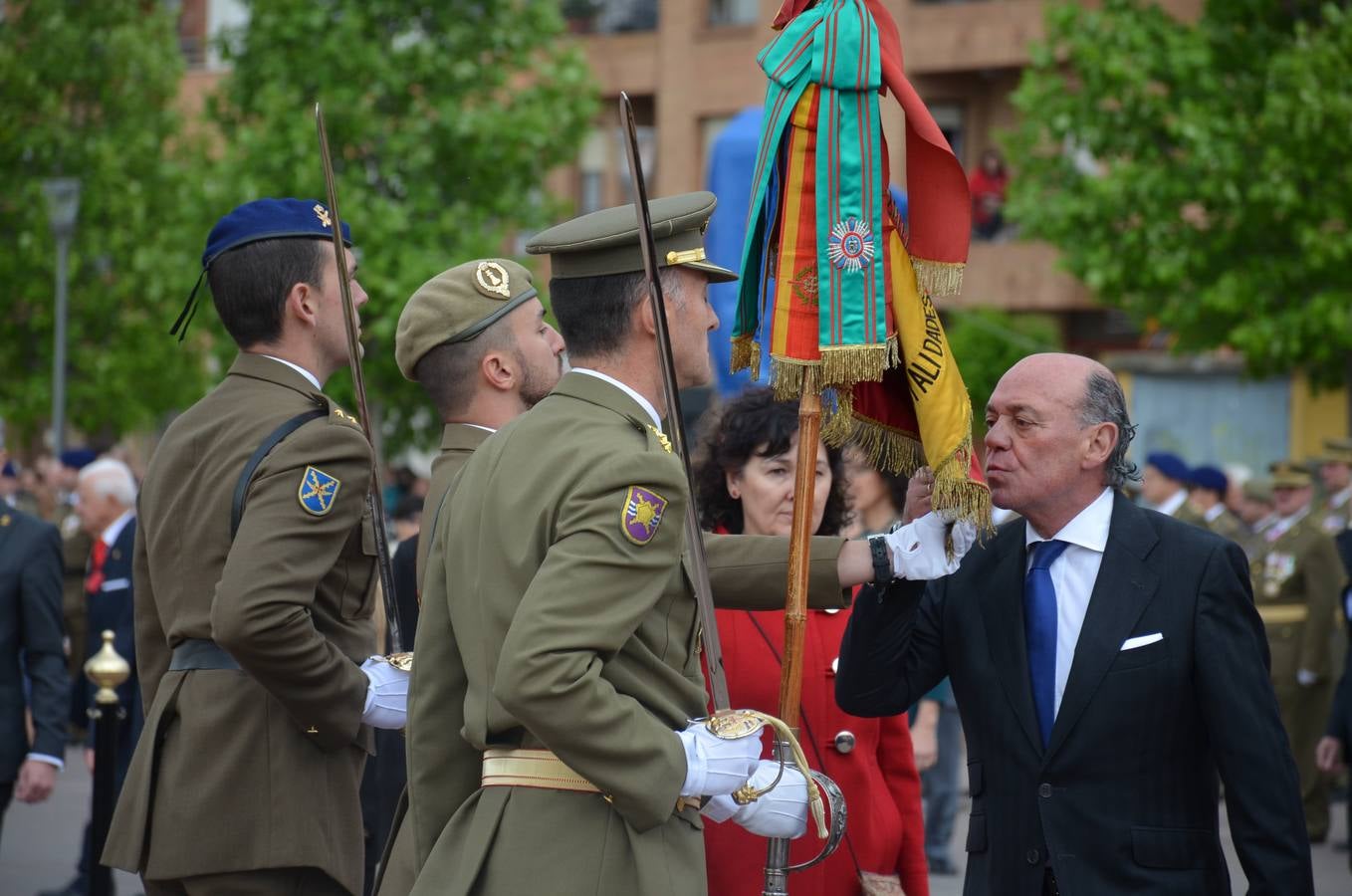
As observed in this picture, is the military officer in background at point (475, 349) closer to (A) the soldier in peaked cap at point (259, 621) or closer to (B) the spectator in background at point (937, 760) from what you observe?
(A) the soldier in peaked cap at point (259, 621)

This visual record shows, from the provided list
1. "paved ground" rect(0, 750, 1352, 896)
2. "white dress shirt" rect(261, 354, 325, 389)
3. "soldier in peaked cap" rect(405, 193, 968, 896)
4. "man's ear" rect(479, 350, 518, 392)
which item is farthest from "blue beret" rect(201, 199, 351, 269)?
"paved ground" rect(0, 750, 1352, 896)

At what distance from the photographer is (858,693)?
13.7ft

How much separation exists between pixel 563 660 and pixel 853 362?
1.12 m

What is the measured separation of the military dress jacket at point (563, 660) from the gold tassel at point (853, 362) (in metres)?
0.59

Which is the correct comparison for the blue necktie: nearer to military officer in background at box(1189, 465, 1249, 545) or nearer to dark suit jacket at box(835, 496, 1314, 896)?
dark suit jacket at box(835, 496, 1314, 896)

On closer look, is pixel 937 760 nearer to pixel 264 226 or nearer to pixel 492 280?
pixel 492 280

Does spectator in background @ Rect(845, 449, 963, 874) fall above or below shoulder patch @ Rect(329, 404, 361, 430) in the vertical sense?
below

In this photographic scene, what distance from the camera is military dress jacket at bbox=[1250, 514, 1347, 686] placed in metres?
12.2

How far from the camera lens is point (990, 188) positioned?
27.4 metres

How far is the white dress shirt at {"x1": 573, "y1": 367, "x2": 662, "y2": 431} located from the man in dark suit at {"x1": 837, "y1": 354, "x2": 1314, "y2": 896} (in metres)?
0.94

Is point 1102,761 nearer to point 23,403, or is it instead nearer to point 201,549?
point 201,549

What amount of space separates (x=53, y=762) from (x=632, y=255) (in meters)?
4.51

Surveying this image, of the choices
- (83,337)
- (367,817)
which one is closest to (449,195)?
(83,337)

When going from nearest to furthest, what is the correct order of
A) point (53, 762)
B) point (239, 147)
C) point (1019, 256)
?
point (53, 762) → point (239, 147) → point (1019, 256)
